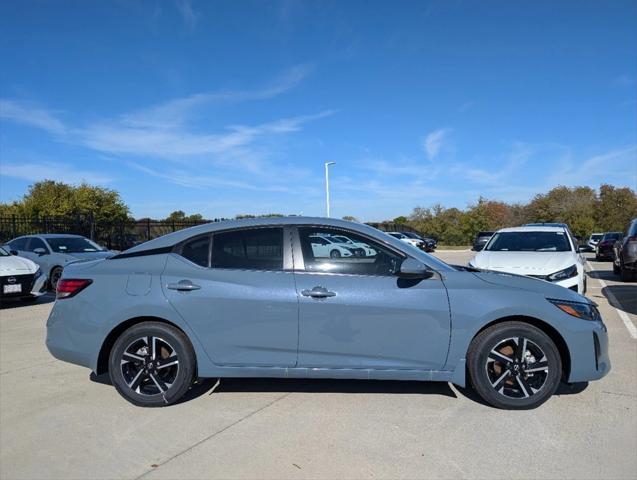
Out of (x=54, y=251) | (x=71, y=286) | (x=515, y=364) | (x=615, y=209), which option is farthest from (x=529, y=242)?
(x=615, y=209)

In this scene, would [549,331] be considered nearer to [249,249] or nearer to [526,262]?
[249,249]

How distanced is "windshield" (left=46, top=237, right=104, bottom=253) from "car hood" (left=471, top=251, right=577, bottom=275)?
9.80 m

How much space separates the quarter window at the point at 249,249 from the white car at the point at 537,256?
470 centimetres

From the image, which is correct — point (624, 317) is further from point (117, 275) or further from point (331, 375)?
point (117, 275)

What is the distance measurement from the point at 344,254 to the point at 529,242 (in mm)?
6373

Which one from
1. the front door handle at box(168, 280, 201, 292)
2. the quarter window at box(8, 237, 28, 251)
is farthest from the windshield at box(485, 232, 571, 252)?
the quarter window at box(8, 237, 28, 251)

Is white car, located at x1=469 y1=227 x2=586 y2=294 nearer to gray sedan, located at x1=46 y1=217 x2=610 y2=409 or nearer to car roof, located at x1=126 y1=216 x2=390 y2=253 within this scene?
gray sedan, located at x1=46 y1=217 x2=610 y2=409

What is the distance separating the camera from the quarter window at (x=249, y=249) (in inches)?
164

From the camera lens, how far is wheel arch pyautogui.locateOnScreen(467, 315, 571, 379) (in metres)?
3.97

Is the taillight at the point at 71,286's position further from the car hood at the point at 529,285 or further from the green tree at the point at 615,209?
the green tree at the point at 615,209

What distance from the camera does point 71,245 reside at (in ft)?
41.2

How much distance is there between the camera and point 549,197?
6281 cm

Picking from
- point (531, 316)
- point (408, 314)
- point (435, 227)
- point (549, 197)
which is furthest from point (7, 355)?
point (549, 197)

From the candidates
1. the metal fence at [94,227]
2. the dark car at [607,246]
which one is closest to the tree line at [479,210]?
the metal fence at [94,227]
